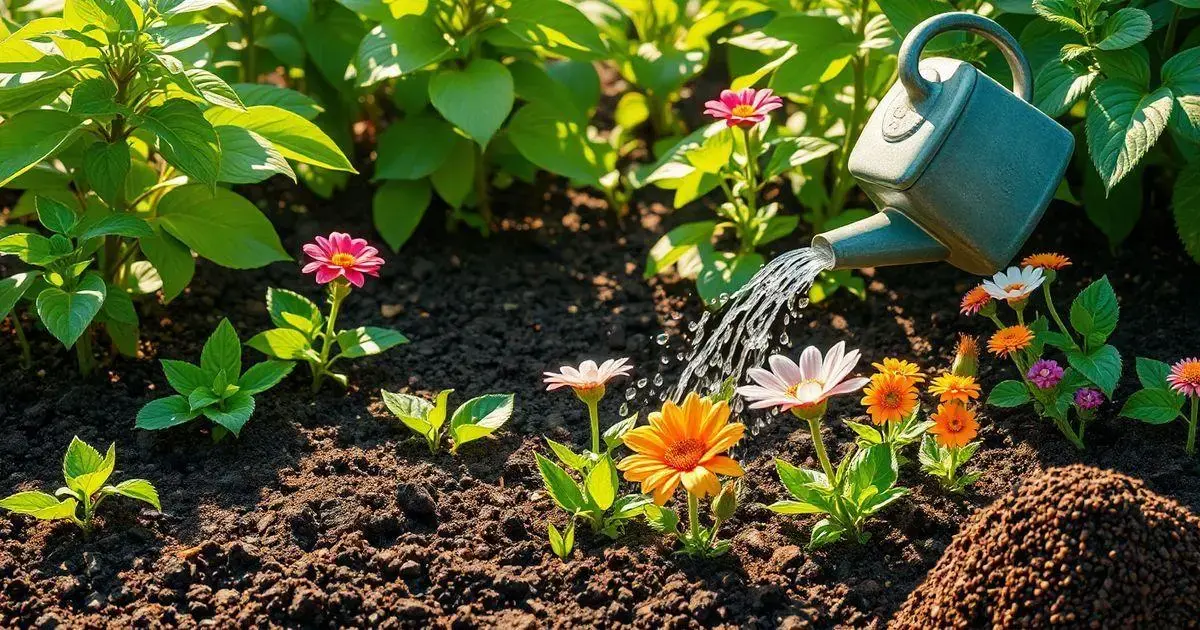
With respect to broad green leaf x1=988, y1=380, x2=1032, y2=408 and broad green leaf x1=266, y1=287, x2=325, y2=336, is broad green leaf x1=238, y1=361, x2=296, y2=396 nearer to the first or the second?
broad green leaf x1=266, y1=287, x2=325, y2=336

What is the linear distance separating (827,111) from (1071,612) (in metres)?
1.70

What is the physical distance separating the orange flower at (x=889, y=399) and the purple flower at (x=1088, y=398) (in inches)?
13.4

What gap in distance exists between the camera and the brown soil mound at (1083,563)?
1825mm

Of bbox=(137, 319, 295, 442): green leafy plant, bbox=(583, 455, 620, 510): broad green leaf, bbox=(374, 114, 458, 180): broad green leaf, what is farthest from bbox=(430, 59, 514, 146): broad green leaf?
bbox=(583, 455, 620, 510): broad green leaf

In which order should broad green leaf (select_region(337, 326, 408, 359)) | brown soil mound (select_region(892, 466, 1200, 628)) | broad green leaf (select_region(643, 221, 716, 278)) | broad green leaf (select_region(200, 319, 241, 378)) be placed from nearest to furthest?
brown soil mound (select_region(892, 466, 1200, 628))
broad green leaf (select_region(200, 319, 241, 378))
broad green leaf (select_region(337, 326, 408, 359))
broad green leaf (select_region(643, 221, 716, 278))

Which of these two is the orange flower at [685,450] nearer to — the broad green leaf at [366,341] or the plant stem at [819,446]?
the plant stem at [819,446]

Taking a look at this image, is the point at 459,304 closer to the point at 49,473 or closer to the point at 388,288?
the point at 388,288

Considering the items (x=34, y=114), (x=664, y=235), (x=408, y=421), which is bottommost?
(x=664, y=235)

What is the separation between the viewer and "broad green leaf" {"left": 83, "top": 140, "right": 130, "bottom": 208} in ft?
8.04

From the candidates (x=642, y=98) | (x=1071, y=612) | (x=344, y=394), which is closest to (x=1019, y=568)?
(x=1071, y=612)

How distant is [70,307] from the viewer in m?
2.38

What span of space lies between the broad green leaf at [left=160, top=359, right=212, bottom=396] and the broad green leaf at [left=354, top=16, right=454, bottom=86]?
2.69 feet

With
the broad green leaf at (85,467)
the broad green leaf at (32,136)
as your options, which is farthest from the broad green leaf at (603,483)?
the broad green leaf at (32,136)

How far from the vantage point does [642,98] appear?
368 cm
